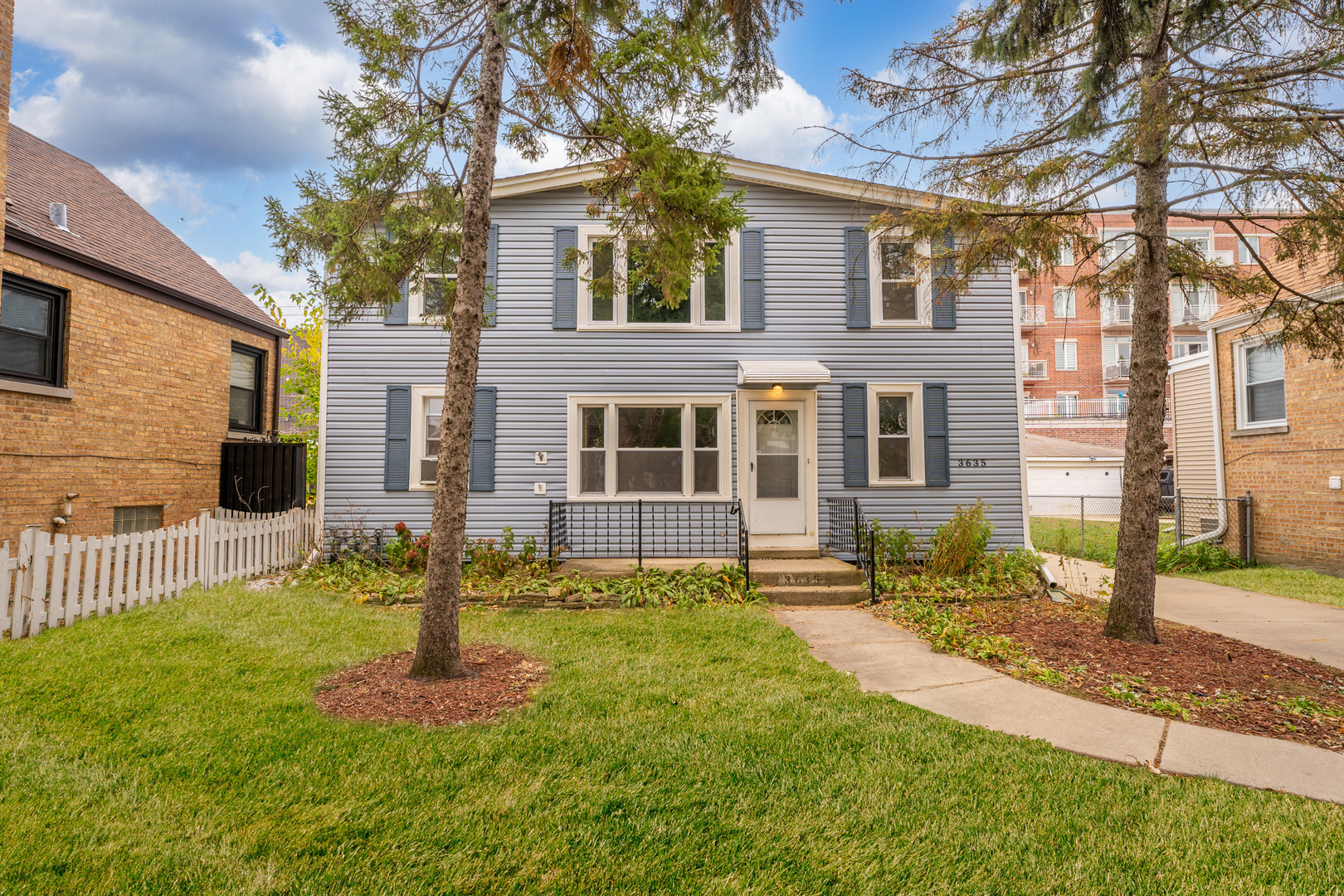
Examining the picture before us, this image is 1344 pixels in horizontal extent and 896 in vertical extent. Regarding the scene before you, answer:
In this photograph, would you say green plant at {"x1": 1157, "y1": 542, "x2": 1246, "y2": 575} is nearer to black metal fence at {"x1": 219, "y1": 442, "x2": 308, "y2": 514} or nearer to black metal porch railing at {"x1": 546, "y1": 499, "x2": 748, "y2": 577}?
black metal porch railing at {"x1": 546, "y1": 499, "x2": 748, "y2": 577}

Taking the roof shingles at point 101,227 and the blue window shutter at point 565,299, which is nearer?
the roof shingles at point 101,227

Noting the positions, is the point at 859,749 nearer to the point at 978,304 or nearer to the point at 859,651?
the point at 859,651

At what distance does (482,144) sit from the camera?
4.50m

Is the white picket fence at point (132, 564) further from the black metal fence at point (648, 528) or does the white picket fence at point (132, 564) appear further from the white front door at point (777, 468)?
the white front door at point (777, 468)

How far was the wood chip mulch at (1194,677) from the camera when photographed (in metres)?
3.82

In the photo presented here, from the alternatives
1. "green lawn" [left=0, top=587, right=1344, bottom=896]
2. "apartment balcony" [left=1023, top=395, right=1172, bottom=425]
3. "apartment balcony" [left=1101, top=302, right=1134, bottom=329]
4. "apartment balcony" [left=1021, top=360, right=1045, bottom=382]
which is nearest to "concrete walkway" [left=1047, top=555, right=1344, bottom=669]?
"green lawn" [left=0, top=587, right=1344, bottom=896]

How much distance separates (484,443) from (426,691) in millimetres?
5094

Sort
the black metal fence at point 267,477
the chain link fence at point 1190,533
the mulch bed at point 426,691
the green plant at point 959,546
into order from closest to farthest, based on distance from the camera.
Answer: the mulch bed at point 426,691
the green plant at point 959,546
the black metal fence at point 267,477
the chain link fence at point 1190,533

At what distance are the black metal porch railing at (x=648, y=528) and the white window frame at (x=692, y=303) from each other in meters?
2.47

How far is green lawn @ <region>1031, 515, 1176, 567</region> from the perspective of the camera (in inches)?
434

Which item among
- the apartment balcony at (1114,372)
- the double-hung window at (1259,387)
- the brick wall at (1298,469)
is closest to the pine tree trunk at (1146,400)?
the brick wall at (1298,469)

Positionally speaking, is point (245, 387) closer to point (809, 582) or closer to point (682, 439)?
point (682, 439)

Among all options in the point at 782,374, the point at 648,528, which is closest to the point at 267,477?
the point at 648,528

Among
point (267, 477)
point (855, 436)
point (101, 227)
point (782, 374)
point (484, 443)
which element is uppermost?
point (101, 227)
